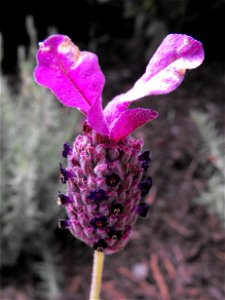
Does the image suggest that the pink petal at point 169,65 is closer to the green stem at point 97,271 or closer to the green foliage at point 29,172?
the green stem at point 97,271

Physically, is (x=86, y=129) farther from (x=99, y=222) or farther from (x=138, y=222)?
(x=138, y=222)

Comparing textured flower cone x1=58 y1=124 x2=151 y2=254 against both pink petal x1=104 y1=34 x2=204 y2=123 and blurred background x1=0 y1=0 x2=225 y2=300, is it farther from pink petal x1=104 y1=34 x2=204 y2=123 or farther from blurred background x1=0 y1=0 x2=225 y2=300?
blurred background x1=0 y1=0 x2=225 y2=300

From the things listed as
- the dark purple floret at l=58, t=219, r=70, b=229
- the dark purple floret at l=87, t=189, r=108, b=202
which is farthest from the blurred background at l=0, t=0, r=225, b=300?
the dark purple floret at l=87, t=189, r=108, b=202

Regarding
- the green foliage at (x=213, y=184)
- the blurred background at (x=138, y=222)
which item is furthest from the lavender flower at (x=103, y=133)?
the green foliage at (x=213, y=184)

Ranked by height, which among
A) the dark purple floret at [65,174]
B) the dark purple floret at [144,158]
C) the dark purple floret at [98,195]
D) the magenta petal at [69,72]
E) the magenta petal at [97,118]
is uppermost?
the magenta petal at [69,72]

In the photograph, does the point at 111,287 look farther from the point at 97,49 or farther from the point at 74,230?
the point at 97,49

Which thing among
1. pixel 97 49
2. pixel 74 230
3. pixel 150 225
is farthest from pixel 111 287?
pixel 97 49

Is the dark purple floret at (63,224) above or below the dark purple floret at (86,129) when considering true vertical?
below
